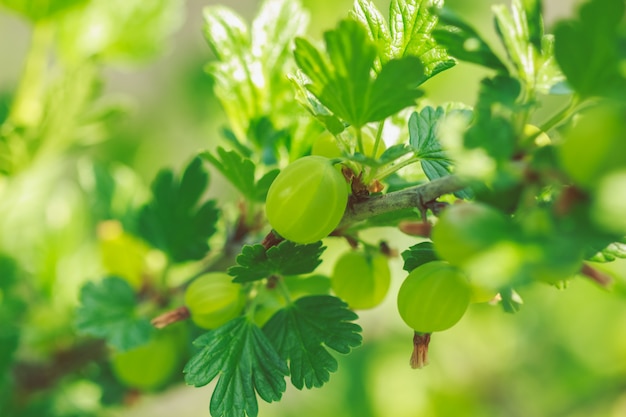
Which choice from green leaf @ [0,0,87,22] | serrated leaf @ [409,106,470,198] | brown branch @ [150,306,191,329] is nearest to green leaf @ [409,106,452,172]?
serrated leaf @ [409,106,470,198]

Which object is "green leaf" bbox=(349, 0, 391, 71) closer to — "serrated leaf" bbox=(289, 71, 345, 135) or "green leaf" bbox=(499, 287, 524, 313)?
"serrated leaf" bbox=(289, 71, 345, 135)

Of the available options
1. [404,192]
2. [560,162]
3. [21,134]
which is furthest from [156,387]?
[560,162]

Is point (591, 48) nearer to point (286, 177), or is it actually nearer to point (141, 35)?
point (286, 177)

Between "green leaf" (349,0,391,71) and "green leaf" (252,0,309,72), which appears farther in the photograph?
"green leaf" (252,0,309,72)

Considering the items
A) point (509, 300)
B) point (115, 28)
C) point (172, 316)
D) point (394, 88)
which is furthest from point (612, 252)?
point (115, 28)

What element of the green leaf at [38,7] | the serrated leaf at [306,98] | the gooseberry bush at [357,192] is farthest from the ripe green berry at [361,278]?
the green leaf at [38,7]

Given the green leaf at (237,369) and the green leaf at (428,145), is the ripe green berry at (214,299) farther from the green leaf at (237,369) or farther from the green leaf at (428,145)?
the green leaf at (428,145)
